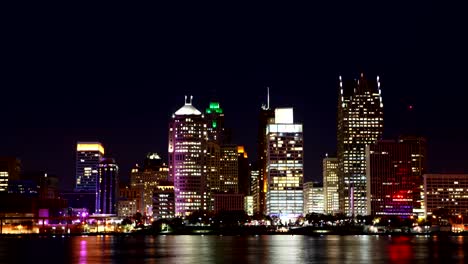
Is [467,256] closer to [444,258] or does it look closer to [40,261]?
[444,258]

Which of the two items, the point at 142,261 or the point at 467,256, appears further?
the point at 467,256

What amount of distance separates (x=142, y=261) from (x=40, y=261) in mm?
15682

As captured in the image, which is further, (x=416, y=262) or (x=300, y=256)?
(x=300, y=256)

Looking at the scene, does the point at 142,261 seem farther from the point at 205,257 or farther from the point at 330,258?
the point at 330,258

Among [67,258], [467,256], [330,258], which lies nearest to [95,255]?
[67,258]

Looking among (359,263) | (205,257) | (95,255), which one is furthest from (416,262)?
(95,255)

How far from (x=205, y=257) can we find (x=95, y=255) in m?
19.4

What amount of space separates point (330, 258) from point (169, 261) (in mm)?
26110

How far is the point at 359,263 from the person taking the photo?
115 metres

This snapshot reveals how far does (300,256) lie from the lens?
Result: 436 feet

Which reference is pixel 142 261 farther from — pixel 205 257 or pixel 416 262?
pixel 416 262

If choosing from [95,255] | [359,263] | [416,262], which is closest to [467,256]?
[416,262]

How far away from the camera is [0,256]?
12938 centimetres

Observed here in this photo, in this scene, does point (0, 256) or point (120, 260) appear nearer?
point (120, 260)
